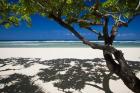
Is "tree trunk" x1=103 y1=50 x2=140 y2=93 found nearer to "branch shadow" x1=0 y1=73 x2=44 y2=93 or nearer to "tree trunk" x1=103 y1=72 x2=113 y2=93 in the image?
"tree trunk" x1=103 y1=72 x2=113 y2=93

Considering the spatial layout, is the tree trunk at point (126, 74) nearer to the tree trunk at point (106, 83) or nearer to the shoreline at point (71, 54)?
the tree trunk at point (106, 83)

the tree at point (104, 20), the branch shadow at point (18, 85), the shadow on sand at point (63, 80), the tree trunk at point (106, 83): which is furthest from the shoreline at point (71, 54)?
the tree at point (104, 20)

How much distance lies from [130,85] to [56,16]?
398 centimetres

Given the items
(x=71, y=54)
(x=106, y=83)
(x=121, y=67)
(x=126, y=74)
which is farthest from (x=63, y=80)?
(x=71, y=54)

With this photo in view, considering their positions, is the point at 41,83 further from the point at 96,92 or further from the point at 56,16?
the point at 56,16

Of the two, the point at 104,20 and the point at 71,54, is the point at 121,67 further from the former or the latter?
the point at 71,54

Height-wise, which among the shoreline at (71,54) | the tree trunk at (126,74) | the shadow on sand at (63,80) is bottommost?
the shoreline at (71,54)

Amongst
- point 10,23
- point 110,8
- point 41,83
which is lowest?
point 41,83

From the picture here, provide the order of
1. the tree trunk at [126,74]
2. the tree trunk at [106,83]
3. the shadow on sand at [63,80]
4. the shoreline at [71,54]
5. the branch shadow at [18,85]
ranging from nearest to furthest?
the tree trunk at [126,74] → the tree trunk at [106,83] → the branch shadow at [18,85] → the shadow on sand at [63,80] → the shoreline at [71,54]

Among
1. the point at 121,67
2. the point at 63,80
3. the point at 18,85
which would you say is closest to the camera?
the point at 121,67

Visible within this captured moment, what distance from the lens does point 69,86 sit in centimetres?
901

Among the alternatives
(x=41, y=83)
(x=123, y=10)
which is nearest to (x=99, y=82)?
(x=41, y=83)

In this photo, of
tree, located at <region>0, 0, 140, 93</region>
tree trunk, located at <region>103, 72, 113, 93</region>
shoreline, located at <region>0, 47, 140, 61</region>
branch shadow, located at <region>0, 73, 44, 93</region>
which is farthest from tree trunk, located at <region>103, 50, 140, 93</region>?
shoreline, located at <region>0, 47, 140, 61</region>

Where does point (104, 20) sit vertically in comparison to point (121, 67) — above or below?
above
